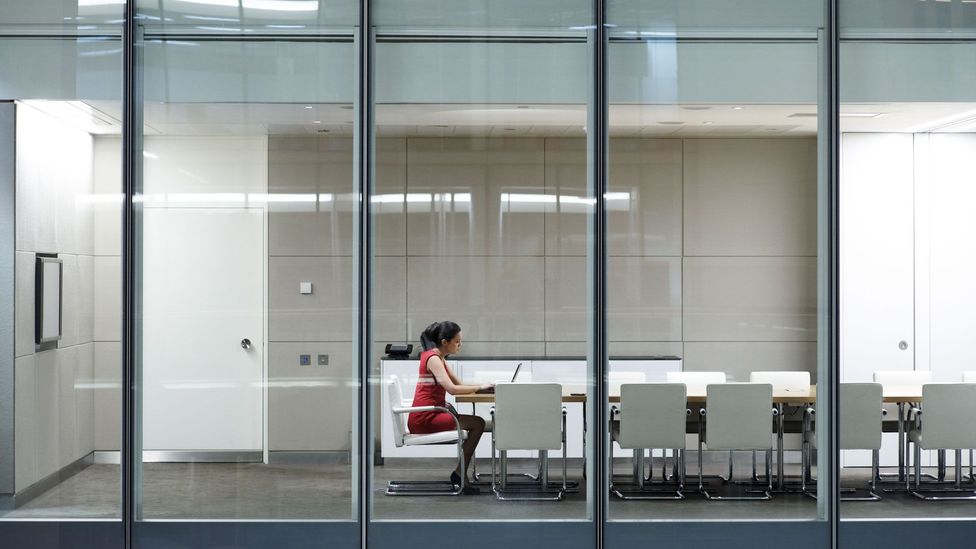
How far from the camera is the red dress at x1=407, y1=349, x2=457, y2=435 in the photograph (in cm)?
718

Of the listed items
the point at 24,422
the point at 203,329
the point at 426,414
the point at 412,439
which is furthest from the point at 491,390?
the point at 24,422

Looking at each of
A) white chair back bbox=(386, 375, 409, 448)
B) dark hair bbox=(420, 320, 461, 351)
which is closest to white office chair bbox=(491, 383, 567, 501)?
dark hair bbox=(420, 320, 461, 351)

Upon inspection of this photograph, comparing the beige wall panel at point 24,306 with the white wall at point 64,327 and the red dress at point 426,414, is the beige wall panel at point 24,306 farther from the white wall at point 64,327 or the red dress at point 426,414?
the red dress at point 426,414

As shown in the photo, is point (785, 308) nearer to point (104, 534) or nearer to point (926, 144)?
point (926, 144)

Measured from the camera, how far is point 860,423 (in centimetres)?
732

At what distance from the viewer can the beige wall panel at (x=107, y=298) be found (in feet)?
23.9

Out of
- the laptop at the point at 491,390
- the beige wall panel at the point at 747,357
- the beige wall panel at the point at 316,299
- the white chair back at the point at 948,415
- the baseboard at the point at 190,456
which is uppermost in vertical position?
the beige wall panel at the point at 316,299

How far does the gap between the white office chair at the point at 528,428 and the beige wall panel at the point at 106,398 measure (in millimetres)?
2475

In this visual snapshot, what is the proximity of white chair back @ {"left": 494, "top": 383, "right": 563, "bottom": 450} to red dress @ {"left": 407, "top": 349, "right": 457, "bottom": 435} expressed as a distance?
33 cm

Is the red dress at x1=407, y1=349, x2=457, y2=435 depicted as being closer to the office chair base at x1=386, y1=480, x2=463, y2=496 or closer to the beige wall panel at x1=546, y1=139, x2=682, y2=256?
the office chair base at x1=386, y1=480, x2=463, y2=496

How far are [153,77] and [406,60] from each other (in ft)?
5.52

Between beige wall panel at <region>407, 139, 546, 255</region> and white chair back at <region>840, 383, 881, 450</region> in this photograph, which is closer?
beige wall panel at <region>407, 139, 546, 255</region>

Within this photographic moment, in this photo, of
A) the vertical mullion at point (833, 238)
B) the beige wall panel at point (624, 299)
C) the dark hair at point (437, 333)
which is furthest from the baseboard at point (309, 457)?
the vertical mullion at point (833, 238)

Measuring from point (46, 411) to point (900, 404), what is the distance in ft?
18.4
